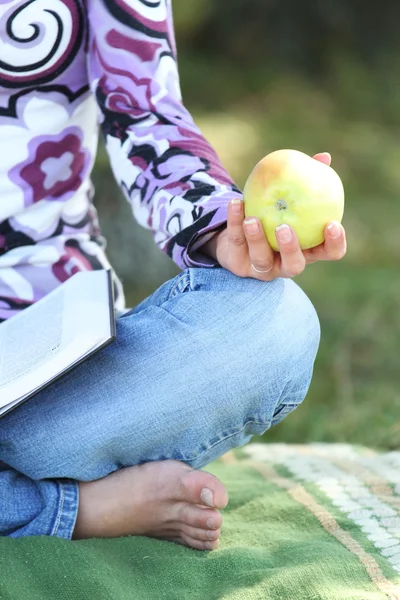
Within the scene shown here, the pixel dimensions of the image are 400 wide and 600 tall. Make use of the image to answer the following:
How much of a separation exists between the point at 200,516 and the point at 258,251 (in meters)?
0.34

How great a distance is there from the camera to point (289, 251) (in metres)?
0.95

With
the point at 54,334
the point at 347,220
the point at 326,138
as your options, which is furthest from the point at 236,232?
the point at 326,138

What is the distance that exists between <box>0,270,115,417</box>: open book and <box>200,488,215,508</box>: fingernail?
22 centimetres

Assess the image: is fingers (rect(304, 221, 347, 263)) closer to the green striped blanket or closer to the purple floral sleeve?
the purple floral sleeve

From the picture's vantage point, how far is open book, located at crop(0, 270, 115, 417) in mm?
1017

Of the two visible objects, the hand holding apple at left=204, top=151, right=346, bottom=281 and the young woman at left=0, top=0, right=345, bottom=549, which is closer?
the hand holding apple at left=204, top=151, right=346, bottom=281

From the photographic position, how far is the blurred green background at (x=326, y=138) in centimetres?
235

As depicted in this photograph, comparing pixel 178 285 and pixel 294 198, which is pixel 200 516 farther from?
pixel 294 198

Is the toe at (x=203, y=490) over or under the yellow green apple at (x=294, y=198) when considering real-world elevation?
under

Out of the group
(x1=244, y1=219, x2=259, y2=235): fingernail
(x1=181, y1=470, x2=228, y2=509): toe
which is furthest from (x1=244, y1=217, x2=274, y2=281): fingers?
(x1=181, y1=470, x2=228, y2=509): toe

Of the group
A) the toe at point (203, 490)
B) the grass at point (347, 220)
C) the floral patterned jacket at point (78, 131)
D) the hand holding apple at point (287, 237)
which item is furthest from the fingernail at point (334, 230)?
the grass at point (347, 220)

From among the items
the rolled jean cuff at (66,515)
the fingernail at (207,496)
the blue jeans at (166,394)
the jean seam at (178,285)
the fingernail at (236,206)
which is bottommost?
the rolled jean cuff at (66,515)

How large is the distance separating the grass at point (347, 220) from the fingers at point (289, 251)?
94cm

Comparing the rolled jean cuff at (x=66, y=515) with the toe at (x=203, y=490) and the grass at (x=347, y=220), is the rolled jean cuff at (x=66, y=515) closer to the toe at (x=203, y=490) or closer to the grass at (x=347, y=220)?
the toe at (x=203, y=490)
